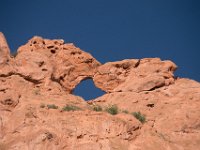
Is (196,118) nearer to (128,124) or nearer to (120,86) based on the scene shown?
(128,124)

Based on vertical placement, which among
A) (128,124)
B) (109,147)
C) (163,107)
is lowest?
(109,147)

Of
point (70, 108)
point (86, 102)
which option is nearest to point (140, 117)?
point (70, 108)

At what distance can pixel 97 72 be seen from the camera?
32594 mm

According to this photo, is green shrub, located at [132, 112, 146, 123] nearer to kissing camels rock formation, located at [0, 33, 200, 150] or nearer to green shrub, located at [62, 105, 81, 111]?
kissing camels rock formation, located at [0, 33, 200, 150]

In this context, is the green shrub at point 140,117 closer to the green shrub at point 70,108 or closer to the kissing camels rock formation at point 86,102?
the kissing camels rock formation at point 86,102

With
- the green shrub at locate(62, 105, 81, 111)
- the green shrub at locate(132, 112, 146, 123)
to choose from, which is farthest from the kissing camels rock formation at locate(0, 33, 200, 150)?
the green shrub at locate(132, 112, 146, 123)

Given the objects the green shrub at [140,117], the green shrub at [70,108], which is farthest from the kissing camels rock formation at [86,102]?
the green shrub at [140,117]

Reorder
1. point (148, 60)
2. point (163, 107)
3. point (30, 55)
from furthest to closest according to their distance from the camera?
point (148, 60)
point (30, 55)
point (163, 107)

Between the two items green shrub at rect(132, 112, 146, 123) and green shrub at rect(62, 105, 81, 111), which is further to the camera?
green shrub at rect(132, 112, 146, 123)

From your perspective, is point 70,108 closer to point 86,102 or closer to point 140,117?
point 86,102

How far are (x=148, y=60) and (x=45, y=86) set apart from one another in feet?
28.3

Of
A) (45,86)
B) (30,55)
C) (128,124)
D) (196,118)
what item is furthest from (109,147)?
(30,55)

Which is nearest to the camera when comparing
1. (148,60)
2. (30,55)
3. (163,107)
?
(163,107)

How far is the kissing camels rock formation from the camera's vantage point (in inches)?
837
